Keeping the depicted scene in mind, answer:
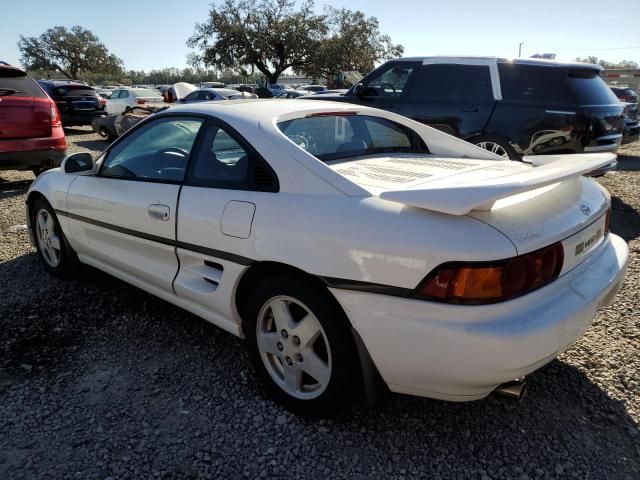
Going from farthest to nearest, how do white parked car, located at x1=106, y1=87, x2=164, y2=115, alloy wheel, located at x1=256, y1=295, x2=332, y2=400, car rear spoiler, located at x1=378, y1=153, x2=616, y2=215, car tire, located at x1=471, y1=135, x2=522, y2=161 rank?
white parked car, located at x1=106, y1=87, x2=164, y2=115
car tire, located at x1=471, y1=135, x2=522, y2=161
alloy wheel, located at x1=256, y1=295, x2=332, y2=400
car rear spoiler, located at x1=378, y1=153, x2=616, y2=215

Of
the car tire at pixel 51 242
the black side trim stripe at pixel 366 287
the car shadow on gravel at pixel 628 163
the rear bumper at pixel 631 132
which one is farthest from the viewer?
the car shadow on gravel at pixel 628 163

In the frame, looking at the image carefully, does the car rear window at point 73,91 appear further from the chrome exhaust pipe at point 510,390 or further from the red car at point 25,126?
the chrome exhaust pipe at point 510,390

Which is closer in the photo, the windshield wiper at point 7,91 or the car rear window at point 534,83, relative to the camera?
the car rear window at point 534,83

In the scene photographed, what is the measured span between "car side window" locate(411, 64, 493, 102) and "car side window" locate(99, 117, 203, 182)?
4.36 meters

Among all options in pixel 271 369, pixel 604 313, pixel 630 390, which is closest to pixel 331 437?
pixel 271 369

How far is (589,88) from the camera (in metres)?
5.95

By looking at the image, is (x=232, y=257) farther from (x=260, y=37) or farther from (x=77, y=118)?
(x=260, y=37)

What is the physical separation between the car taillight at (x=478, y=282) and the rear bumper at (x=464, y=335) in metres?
0.03

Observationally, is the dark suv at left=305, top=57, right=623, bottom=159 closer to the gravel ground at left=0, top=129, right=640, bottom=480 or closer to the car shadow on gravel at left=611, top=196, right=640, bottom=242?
the car shadow on gravel at left=611, top=196, right=640, bottom=242

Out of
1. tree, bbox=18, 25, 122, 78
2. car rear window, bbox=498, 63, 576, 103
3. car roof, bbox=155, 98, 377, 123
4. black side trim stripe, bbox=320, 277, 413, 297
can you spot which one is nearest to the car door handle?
car roof, bbox=155, 98, 377, 123

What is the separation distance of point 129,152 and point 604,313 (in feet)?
11.1

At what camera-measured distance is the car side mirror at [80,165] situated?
3.47 m

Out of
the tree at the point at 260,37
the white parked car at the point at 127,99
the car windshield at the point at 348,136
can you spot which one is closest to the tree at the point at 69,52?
the tree at the point at 260,37

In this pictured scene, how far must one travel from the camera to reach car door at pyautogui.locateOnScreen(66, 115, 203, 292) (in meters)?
2.82
